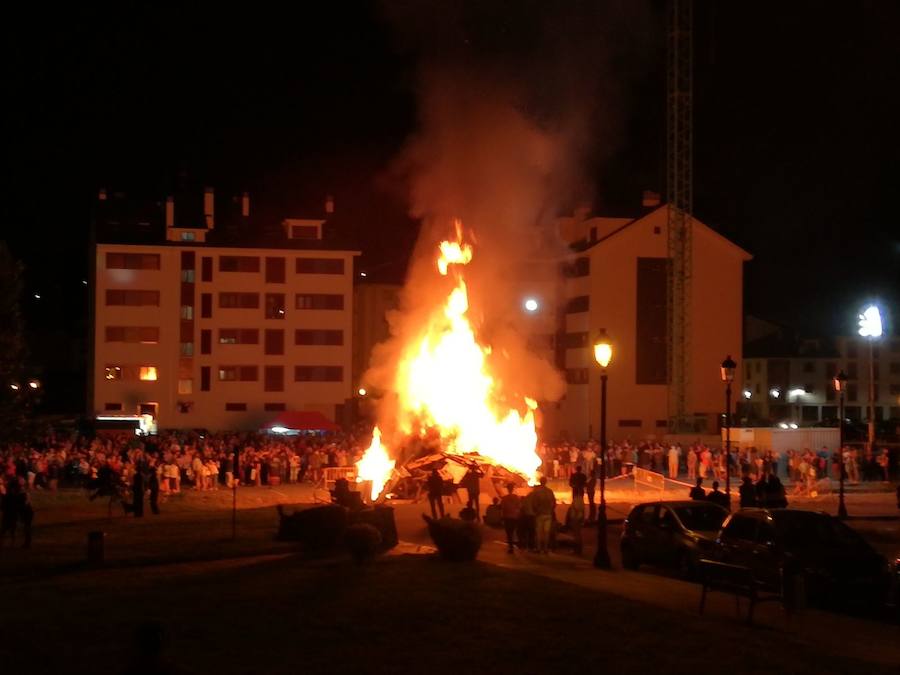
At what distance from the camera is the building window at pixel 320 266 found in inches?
2803

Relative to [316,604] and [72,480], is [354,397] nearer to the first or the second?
[72,480]

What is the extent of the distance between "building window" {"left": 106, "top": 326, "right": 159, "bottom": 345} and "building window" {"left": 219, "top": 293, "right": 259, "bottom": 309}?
444 cm

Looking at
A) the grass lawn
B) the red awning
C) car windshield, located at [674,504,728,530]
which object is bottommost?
the grass lawn

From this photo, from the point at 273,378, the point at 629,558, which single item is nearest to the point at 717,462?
the point at 629,558

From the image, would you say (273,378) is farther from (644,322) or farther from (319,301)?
(644,322)

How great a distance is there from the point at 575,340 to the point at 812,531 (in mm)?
54125

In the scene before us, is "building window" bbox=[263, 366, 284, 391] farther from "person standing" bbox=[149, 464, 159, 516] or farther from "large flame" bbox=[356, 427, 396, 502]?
"person standing" bbox=[149, 464, 159, 516]

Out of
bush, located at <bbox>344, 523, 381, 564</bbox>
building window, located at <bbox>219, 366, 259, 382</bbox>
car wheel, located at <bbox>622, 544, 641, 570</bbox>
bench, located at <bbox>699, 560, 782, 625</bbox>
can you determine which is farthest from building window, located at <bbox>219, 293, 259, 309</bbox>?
bench, located at <bbox>699, 560, 782, 625</bbox>

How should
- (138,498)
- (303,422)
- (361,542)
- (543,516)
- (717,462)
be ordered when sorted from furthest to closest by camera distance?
1. (303,422)
2. (717,462)
3. (138,498)
4. (543,516)
5. (361,542)

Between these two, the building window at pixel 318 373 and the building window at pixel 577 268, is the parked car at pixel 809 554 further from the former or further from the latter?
the building window at pixel 318 373

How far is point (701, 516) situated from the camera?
20.1 meters

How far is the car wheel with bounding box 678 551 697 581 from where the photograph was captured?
18844mm

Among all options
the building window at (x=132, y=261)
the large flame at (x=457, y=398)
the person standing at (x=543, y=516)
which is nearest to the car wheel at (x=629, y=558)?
the person standing at (x=543, y=516)

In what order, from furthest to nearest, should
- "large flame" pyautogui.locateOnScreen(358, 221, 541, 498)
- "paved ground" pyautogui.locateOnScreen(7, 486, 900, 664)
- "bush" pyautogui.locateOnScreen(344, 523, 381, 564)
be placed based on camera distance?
1. "large flame" pyautogui.locateOnScreen(358, 221, 541, 498)
2. "bush" pyautogui.locateOnScreen(344, 523, 381, 564)
3. "paved ground" pyautogui.locateOnScreen(7, 486, 900, 664)
